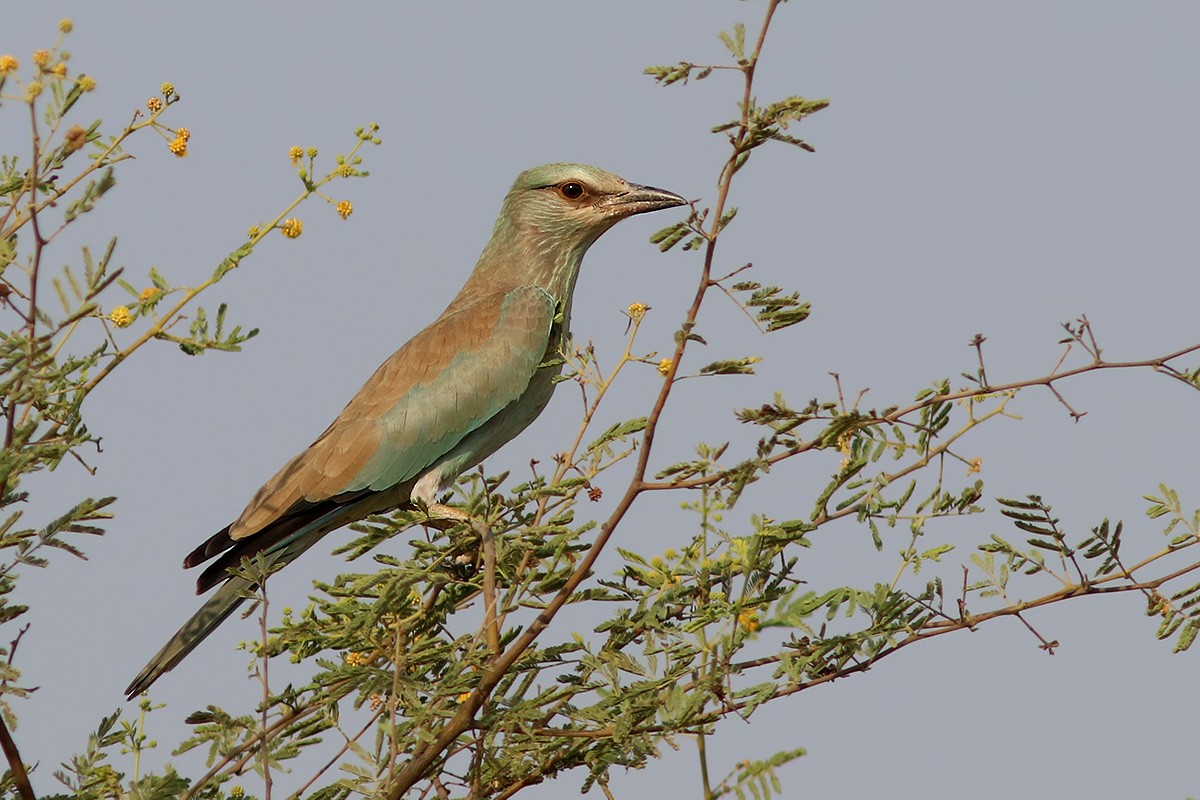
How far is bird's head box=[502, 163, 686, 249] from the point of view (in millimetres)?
5887

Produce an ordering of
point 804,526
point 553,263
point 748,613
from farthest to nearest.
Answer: point 553,263 < point 804,526 < point 748,613

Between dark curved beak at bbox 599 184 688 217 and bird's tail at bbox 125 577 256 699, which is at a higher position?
dark curved beak at bbox 599 184 688 217

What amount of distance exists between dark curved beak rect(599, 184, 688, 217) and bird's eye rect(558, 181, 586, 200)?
0.10 meters

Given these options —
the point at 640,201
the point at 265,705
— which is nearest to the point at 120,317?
the point at 265,705

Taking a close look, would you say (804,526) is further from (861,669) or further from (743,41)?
(743,41)

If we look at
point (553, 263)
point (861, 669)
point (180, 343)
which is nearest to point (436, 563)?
point (180, 343)

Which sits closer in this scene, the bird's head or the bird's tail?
the bird's tail

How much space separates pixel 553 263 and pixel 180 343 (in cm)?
278

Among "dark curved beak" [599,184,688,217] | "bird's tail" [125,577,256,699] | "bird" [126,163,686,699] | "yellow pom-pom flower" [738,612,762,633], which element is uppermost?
"dark curved beak" [599,184,688,217]

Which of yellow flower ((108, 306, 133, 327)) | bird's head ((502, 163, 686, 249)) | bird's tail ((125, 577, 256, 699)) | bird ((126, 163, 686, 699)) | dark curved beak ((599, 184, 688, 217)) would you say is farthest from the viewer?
bird's head ((502, 163, 686, 249))

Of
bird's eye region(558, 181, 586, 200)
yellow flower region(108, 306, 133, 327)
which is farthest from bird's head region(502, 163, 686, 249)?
yellow flower region(108, 306, 133, 327)

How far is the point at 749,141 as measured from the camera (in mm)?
3035

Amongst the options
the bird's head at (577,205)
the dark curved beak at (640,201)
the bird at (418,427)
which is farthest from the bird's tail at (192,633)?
the dark curved beak at (640,201)

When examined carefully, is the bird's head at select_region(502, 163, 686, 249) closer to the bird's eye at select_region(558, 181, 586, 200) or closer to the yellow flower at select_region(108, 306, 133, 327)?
the bird's eye at select_region(558, 181, 586, 200)
